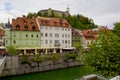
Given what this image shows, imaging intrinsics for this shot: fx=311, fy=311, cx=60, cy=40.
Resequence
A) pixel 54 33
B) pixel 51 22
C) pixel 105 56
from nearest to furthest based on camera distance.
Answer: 1. pixel 105 56
2. pixel 51 22
3. pixel 54 33

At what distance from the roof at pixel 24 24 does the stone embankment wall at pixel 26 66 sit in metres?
12.3

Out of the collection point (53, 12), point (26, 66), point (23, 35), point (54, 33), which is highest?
point (53, 12)

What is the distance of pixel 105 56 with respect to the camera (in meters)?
24.0

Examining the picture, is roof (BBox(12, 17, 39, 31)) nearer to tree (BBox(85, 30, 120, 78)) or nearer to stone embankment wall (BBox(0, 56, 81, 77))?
stone embankment wall (BBox(0, 56, 81, 77))

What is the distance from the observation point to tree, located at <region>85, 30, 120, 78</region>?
78.4 feet

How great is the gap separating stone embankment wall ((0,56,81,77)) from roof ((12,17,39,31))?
12331mm

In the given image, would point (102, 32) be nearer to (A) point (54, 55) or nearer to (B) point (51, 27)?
(A) point (54, 55)

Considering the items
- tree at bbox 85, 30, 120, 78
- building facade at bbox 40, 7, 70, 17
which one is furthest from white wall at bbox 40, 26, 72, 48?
tree at bbox 85, 30, 120, 78

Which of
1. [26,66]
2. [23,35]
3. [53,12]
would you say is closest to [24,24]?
[23,35]

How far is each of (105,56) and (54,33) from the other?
5246 cm

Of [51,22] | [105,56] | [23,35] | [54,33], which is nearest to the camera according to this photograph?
[105,56]

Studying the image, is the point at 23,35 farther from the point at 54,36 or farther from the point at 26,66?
the point at 26,66

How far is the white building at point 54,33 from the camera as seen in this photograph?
72875 millimetres

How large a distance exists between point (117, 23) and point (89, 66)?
1353 centimetres
